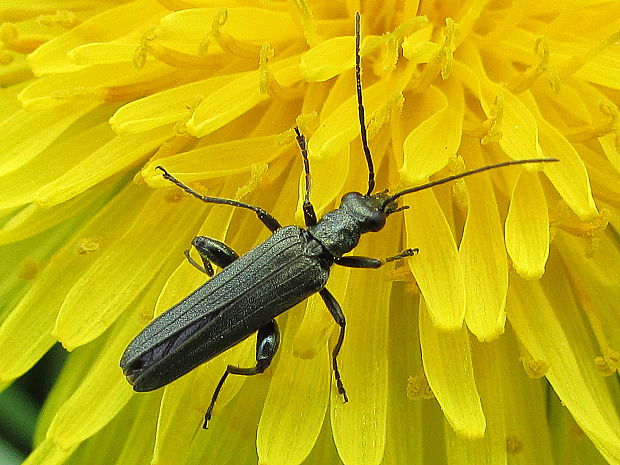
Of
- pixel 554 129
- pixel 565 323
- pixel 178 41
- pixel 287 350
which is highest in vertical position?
pixel 178 41

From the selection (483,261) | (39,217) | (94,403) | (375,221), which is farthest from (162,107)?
(483,261)

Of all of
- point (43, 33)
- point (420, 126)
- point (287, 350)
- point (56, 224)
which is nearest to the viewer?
point (420, 126)

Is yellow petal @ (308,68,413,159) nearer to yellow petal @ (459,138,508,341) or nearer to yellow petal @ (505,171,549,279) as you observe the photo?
yellow petal @ (459,138,508,341)

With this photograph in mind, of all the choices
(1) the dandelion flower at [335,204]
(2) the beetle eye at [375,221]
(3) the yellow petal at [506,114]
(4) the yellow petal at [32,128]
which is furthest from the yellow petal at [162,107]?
Answer: (3) the yellow petal at [506,114]

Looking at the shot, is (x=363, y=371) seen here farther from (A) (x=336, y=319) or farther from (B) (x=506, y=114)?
(B) (x=506, y=114)

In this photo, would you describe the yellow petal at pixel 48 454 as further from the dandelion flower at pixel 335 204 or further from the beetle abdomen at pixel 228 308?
the beetle abdomen at pixel 228 308

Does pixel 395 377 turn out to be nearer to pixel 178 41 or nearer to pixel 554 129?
pixel 554 129

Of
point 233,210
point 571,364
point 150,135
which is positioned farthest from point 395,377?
point 150,135
